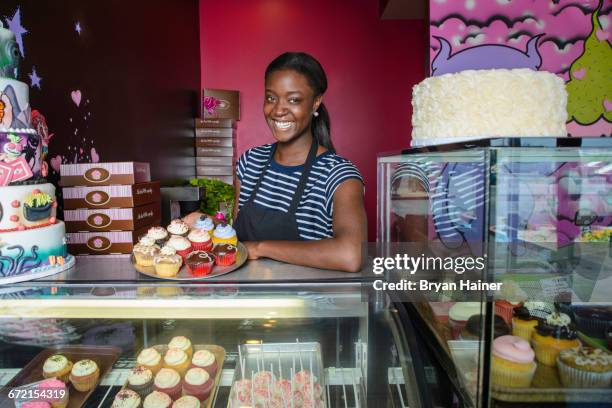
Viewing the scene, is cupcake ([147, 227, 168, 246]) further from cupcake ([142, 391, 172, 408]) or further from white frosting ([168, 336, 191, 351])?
cupcake ([142, 391, 172, 408])

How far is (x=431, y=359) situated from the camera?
40.1 inches

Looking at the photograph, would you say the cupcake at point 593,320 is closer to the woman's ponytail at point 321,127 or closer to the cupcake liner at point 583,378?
the cupcake liner at point 583,378

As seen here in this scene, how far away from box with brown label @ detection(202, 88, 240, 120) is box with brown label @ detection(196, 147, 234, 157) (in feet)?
1.41

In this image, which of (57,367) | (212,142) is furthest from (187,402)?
(212,142)

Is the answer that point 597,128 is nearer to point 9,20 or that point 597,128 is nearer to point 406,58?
point 406,58

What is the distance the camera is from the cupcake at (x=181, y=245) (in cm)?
134

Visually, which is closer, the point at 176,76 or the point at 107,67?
the point at 107,67

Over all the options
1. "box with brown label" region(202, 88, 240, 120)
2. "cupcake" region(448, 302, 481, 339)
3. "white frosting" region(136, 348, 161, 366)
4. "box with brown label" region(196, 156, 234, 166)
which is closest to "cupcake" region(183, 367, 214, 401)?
"white frosting" region(136, 348, 161, 366)

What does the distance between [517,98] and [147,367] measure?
4.45 ft

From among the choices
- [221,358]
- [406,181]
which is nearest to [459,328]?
[406,181]

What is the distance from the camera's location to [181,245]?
1.35 m

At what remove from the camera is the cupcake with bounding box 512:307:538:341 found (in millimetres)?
927

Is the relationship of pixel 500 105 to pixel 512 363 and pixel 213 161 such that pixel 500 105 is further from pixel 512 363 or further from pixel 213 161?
pixel 213 161

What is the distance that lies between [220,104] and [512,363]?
207 inches
